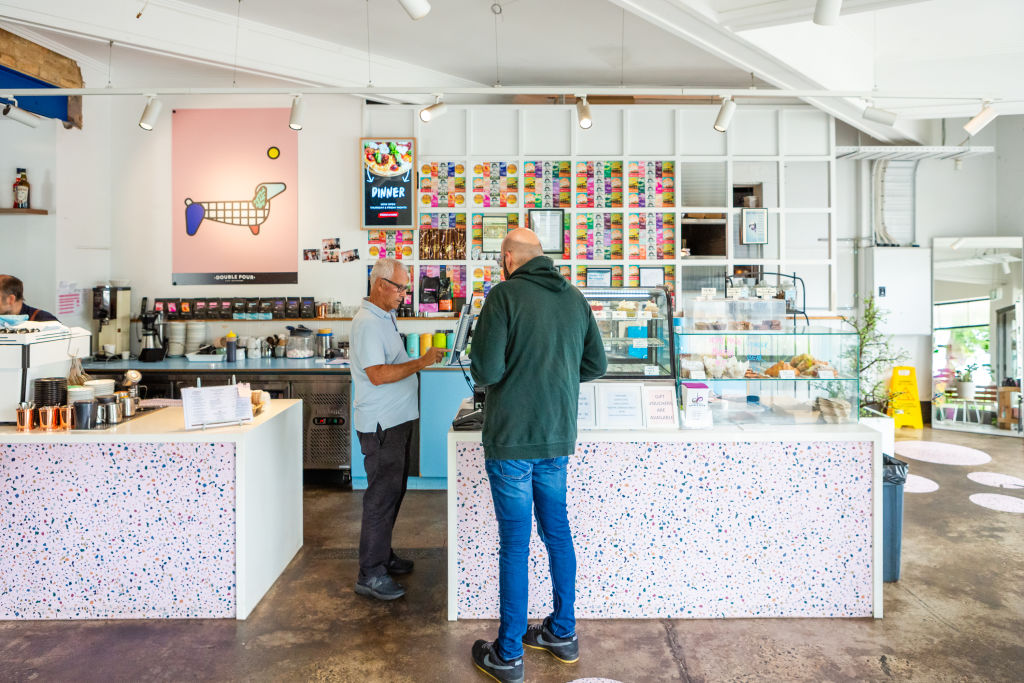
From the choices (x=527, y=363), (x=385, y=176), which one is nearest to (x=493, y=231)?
(x=385, y=176)

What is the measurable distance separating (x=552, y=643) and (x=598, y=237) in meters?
4.61

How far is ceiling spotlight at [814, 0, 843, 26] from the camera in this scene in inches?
135

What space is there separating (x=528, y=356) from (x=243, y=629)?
1.87 meters

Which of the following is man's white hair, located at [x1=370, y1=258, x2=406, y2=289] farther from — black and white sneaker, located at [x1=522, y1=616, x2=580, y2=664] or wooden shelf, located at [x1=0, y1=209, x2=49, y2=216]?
wooden shelf, located at [x1=0, y1=209, x2=49, y2=216]

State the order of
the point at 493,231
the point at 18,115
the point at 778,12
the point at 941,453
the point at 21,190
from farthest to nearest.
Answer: the point at 493,231 < the point at 941,453 < the point at 21,190 < the point at 18,115 < the point at 778,12

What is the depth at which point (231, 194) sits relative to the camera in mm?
6605

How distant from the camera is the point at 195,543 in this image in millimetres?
3166

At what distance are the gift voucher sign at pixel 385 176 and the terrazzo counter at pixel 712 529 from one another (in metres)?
3.88

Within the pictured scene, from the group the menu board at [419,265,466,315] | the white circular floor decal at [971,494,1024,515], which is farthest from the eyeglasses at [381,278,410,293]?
the white circular floor decal at [971,494,1024,515]

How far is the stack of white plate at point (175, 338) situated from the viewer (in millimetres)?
6324

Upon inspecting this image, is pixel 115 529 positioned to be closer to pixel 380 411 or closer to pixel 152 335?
pixel 380 411

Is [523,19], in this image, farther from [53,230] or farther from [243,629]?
[243,629]

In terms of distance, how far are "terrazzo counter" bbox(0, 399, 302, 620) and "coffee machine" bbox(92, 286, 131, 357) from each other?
3344 millimetres

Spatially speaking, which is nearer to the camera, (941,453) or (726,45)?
(726,45)
